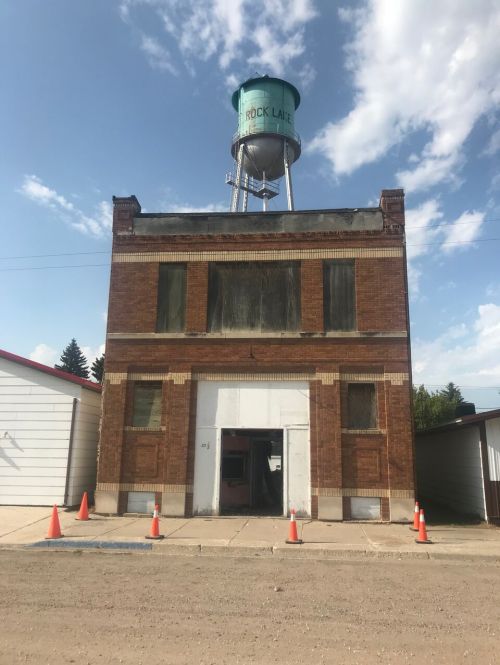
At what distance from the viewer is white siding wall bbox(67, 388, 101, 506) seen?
15.9 meters

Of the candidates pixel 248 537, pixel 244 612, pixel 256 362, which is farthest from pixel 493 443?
pixel 244 612

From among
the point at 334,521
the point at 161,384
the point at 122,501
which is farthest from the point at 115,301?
the point at 334,521

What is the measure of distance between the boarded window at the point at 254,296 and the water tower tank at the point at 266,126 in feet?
42.0

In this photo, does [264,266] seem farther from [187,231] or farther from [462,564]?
[462,564]

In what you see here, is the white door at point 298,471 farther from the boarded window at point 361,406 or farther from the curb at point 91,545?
the curb at point 91,545

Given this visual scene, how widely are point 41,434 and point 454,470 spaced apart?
12.8 m

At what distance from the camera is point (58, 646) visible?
17.9ft

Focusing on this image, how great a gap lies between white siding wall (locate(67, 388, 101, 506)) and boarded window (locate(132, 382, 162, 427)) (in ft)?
6.28

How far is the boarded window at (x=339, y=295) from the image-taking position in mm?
15469

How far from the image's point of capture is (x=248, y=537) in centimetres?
1179

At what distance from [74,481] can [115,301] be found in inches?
210

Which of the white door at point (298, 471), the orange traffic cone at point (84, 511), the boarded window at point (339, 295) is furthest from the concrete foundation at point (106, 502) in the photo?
the boarded window at point (339, 295)

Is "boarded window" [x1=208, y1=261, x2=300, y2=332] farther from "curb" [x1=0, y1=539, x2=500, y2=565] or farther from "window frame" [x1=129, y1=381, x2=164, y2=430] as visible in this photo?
"curb" [x1=0, y1=539, x2=500, y2=565]

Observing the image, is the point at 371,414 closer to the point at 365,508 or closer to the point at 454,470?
the point at 365,508
